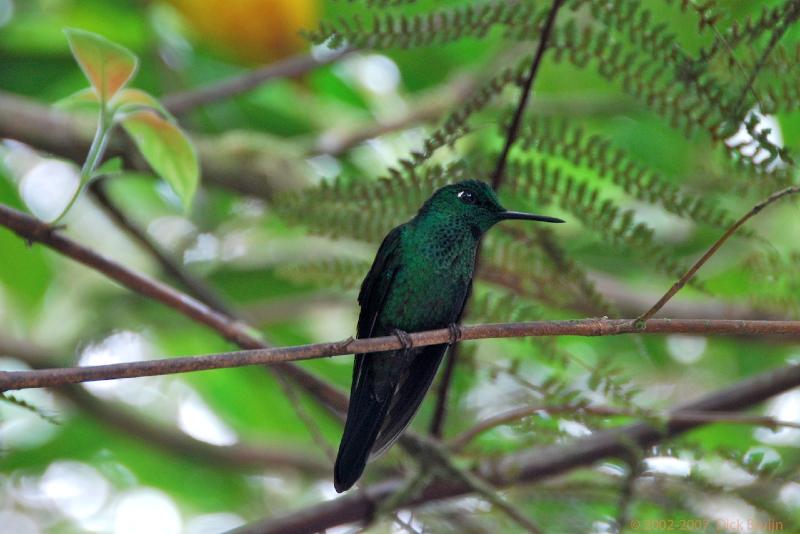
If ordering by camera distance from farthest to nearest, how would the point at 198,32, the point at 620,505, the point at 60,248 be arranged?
1. the point at 198,32
2. the point at 620,505
3. the point at 60,248

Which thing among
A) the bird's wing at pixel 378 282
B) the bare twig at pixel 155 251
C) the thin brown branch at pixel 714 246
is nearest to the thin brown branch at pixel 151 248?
the bare twig at pixel 155 251

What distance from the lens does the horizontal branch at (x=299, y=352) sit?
1739 millimetres

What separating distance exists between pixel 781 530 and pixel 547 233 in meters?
1.12

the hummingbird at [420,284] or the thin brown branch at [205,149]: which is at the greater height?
the thin brown branch at [205,149]

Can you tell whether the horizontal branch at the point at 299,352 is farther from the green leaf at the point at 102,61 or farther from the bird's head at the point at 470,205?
the bird's head at the point at 470,205

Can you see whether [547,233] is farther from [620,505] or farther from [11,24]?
[11,24]

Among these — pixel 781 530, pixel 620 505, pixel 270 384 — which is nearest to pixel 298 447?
pixel 270 384

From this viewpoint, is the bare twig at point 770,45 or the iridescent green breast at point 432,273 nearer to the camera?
the bare twig at point 770,45

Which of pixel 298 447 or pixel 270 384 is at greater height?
pixel 270 384

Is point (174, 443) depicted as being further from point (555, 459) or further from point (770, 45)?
point (770, 45)

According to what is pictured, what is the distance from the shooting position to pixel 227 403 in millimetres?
4895

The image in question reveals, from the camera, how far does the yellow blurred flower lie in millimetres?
3936

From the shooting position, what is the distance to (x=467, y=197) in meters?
3.09

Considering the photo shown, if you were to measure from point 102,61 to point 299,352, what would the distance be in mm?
867
